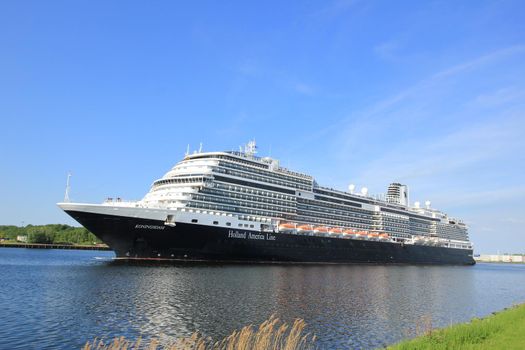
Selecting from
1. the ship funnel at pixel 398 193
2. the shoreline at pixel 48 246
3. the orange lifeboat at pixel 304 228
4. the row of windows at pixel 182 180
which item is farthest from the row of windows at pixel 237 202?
the shoreline at pixel 48 246

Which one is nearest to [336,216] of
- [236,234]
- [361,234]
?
[361,234]

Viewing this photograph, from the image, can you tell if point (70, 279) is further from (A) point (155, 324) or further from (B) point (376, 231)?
(B) point (376, 231)

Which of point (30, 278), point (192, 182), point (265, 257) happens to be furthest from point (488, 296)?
point (30, 278)

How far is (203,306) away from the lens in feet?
87.6

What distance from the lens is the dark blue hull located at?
53.8m

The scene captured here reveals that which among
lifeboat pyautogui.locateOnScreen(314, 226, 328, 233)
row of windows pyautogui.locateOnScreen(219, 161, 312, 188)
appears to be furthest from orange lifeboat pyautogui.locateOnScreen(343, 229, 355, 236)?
row of windows pyautogui.locateOnScreen(219, 161, 312, 188)

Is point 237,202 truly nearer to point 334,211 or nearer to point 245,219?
point 245,219

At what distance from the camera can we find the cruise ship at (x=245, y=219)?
54562 millimetres

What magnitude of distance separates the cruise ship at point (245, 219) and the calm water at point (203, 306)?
10508mm

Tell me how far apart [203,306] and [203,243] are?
1209 inches

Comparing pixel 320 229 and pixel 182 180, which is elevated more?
pixel 182 180

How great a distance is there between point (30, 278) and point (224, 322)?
1040 inches

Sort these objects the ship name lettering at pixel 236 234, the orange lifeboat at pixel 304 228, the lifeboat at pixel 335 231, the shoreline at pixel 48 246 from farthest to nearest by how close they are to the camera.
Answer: the shoreline at pixel 48 246
the lifeboat at pixel 335 231
the orange lifeboat at pixel 304 228
the ship name lettering at pixel 236 234

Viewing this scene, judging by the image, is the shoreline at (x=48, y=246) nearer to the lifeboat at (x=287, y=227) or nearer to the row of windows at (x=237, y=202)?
the row of windows at (x=237, y=202)
